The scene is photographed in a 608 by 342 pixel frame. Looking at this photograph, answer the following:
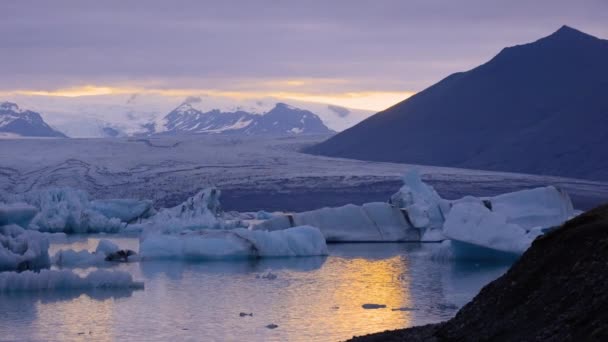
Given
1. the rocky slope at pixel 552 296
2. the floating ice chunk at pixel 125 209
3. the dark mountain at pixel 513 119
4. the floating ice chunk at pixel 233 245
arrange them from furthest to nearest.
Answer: the dark mountain at pixel 513 119 → the floating ice chunk at pixel 125 209 → the floating ice chunk at pixel 233 245 → the rocky slope at pixel 552 296

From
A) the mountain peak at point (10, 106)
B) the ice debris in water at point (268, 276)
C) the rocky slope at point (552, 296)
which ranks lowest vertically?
the ice debris in water at point (268, 276)

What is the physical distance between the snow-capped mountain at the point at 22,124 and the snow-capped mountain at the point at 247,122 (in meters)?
12.7

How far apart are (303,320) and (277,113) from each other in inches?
4725

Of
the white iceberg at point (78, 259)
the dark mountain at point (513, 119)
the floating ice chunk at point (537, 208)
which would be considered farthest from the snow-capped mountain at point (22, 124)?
the white iceberg at point (78, 259)

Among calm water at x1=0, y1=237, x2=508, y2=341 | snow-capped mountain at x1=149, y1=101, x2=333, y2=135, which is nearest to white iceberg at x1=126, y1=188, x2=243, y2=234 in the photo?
calm water at x1=0, y1=237, x2=508, y2=341

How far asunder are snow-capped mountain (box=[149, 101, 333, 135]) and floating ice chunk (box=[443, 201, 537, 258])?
8841 cm

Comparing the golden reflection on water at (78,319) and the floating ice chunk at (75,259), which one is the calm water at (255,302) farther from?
→ the floating ice chunk at (75,259)

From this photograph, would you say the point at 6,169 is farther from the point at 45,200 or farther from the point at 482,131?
the point at 482,131

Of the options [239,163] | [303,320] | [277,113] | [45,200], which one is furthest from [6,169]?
[277,113]

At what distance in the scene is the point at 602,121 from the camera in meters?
50.5

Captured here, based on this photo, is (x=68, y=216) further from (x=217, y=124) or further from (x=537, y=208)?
(x=217, y=124)

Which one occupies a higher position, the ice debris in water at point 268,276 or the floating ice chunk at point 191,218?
the floating ice chunk at point 191,218

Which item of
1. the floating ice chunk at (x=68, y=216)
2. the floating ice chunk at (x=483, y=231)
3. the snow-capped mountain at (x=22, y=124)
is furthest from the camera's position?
the snow-capped mountain at (x=22, y=124)

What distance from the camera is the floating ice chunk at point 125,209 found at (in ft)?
87.9
